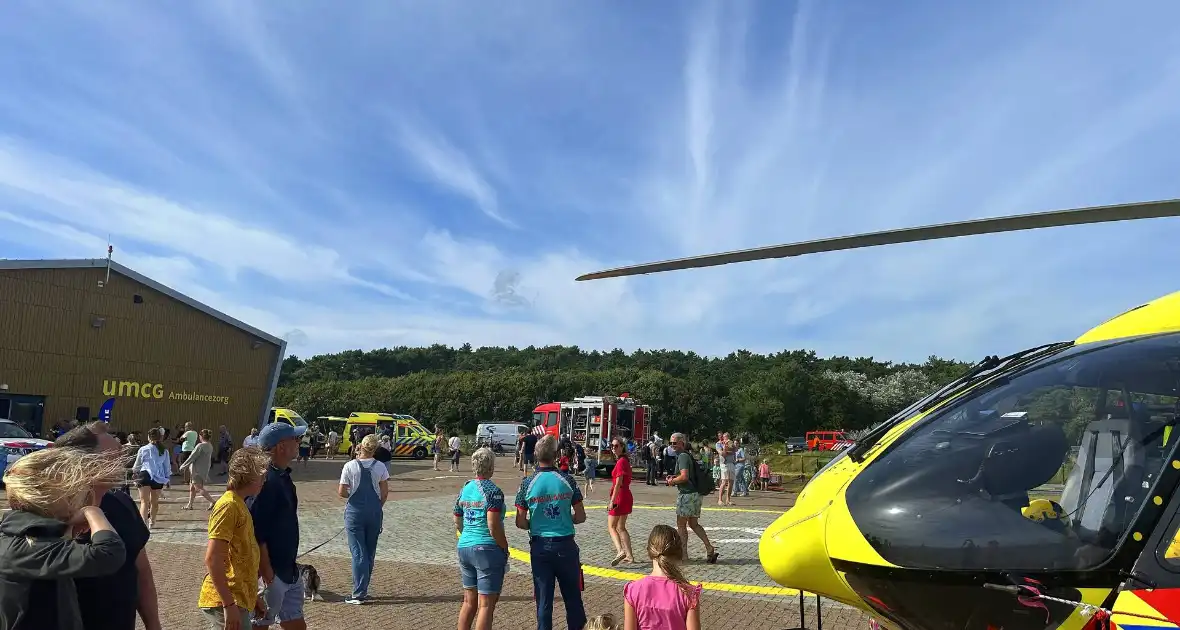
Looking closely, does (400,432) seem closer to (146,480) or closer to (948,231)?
(146,480)

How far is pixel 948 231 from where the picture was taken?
12.5 feet

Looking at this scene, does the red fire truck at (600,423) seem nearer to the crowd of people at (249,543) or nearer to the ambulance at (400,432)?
the ambulance at (400,432)

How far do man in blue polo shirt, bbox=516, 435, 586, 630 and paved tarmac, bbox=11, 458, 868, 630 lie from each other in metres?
1.24

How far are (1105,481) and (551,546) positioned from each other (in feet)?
11.1

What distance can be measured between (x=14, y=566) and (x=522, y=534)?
30.5 feet

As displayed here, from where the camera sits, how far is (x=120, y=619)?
2.87 m

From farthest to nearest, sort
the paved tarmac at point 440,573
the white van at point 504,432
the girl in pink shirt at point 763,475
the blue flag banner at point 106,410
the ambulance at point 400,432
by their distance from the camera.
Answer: the white van at point 504,432, the ambulance at point 400,432, the blue flag banner at point 106,410, the girl in pink shirt at point 763,475, the paved tarmac at point 440,573

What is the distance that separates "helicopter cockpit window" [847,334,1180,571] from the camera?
2.73 metres

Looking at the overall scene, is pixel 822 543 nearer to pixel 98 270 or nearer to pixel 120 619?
pixel 120 619

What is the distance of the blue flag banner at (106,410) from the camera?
2338 cm

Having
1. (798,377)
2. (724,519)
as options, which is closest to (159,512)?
(724,519)

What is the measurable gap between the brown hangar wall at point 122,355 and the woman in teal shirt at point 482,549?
2277cm

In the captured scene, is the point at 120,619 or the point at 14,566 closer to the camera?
the point at 14,566

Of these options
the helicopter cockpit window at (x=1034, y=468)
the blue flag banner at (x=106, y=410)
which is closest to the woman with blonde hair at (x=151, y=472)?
the helicopter cockpit window at (x=1034, y=468)
